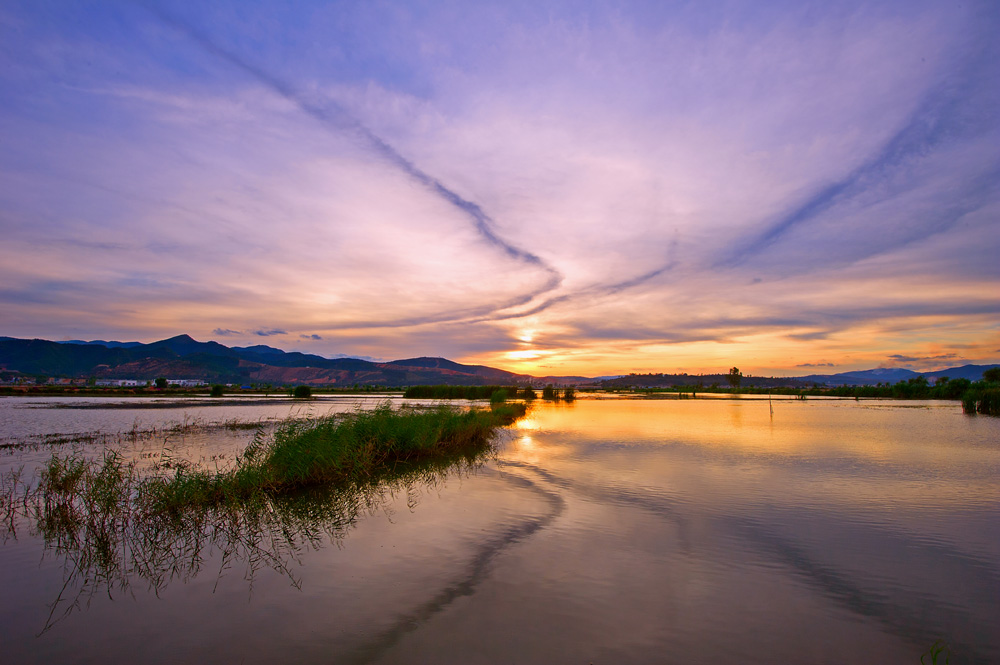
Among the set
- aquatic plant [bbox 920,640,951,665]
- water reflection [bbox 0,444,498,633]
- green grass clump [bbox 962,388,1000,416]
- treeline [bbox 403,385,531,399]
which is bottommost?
water reflection [bbox 0,444,498,633]

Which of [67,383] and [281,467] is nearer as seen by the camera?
[281,467]

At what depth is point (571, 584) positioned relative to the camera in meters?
7.93

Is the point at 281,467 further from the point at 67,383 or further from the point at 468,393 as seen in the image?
the point at 67,383

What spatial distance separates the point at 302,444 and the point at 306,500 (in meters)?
3.10

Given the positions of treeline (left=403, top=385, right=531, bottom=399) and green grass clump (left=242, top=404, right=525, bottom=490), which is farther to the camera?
treeline (left=403, top=385, right=531, bottom=399)

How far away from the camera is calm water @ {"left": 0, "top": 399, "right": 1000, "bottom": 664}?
6090 millimetres

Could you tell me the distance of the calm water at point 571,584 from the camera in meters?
6.09

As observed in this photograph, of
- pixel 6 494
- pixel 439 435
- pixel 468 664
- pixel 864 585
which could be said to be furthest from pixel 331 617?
pixel 439 435

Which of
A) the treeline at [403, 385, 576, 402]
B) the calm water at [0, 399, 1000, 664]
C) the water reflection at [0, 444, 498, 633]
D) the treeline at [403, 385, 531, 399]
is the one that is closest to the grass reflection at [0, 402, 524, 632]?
the water reflection at [0, 444, 498, 633]

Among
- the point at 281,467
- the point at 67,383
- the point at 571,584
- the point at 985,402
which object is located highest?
the point at 985,402

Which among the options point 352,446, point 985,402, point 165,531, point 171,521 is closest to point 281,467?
point 352,446

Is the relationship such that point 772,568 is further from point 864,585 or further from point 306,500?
point 306,500

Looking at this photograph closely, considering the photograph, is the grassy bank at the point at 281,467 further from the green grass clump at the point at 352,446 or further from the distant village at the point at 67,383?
the distant village at the point at 67,383

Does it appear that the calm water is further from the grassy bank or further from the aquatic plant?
the grassy bank
